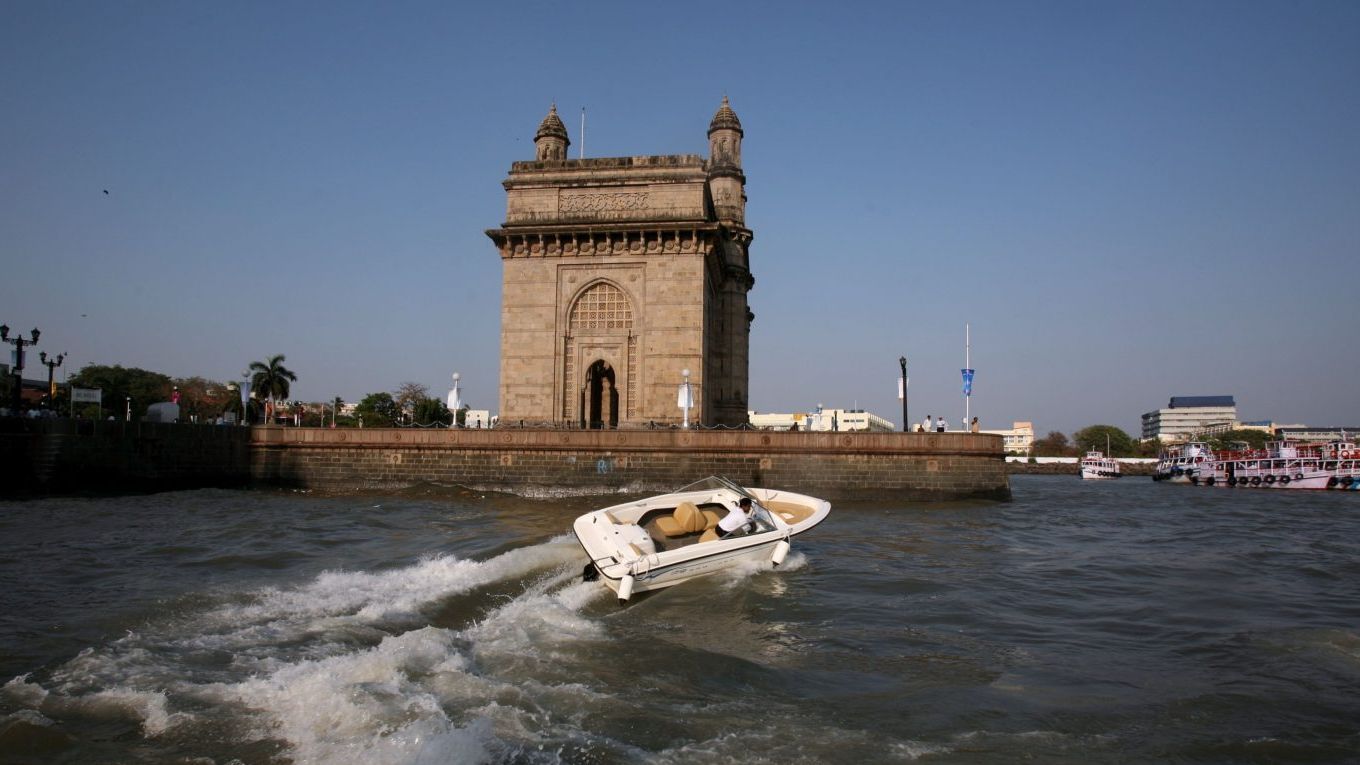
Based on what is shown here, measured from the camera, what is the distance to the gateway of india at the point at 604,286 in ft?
102

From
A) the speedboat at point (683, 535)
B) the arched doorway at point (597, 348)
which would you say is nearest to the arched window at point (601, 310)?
the arched doorway at point (597, 348)

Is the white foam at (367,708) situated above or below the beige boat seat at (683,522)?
below

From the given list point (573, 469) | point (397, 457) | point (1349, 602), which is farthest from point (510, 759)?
point (397, 457)

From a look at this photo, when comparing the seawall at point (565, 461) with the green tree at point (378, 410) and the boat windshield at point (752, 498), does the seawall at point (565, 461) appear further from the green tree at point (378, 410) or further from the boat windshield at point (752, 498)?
the green tree at point (378, 410)

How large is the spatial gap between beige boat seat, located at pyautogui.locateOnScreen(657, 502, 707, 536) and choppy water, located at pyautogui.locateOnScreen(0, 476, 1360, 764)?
3.98ft

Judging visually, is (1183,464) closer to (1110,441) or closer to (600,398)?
(600,398)

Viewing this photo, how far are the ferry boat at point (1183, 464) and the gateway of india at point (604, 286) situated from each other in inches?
1716

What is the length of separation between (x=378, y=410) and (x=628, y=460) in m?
50.1

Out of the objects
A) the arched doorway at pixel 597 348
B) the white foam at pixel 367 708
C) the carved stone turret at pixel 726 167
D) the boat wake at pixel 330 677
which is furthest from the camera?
the carved stone turret at pixel 726 167

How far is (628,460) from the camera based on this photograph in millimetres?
25859

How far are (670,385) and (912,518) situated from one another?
1271 centimetres

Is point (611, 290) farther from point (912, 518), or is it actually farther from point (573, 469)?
point (912, 518)

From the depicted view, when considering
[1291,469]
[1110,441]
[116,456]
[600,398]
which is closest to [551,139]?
[600,398]

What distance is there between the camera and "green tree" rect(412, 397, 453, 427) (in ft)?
214
